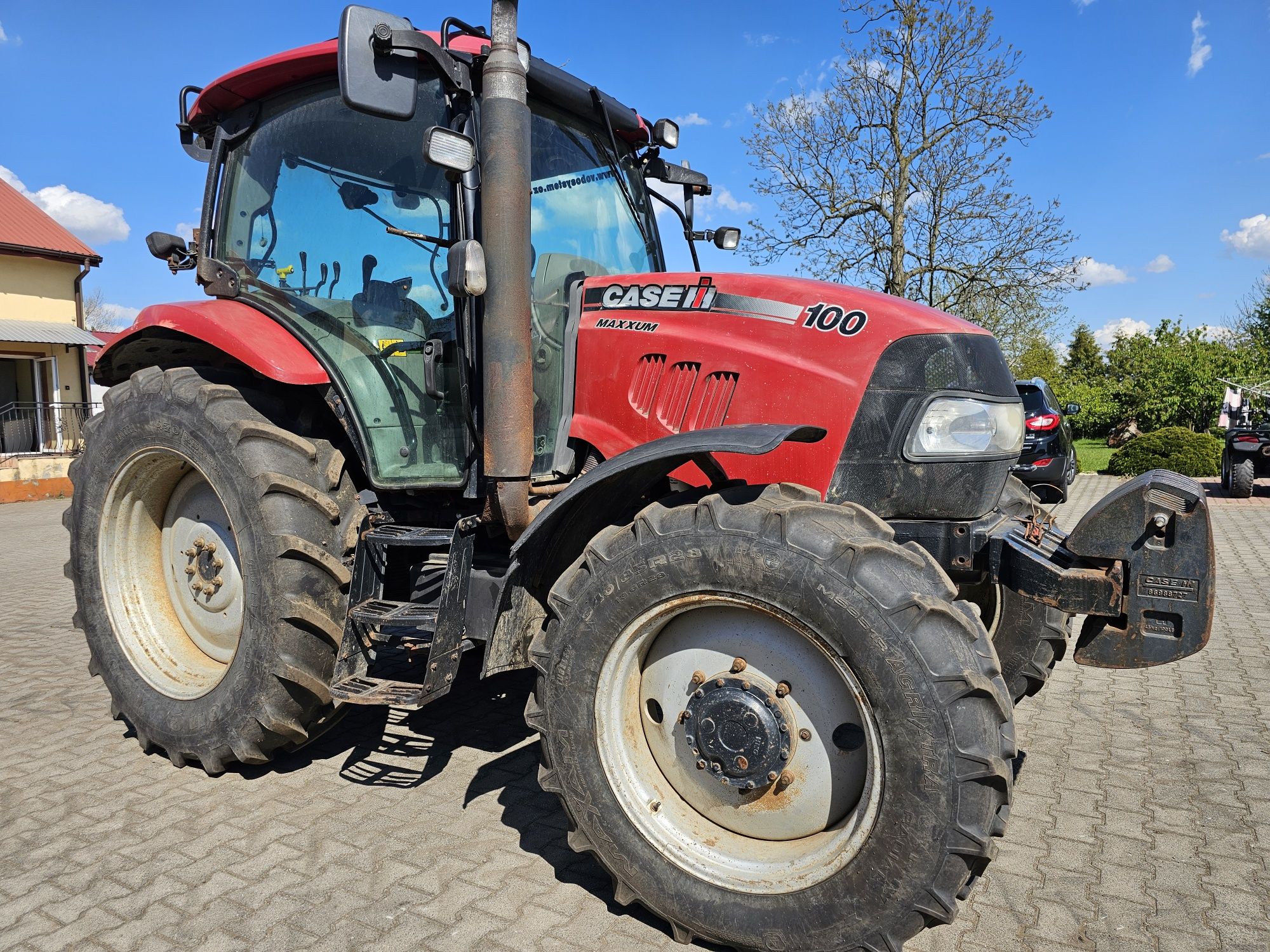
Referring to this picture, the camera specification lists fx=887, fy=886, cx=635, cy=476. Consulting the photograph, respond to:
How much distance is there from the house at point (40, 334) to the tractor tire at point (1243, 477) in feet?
70.0

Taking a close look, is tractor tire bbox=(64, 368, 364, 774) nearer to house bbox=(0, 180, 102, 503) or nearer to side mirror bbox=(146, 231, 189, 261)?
side mirror bbox=(146, 231, 189, 261)

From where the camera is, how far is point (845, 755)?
246 centimetres

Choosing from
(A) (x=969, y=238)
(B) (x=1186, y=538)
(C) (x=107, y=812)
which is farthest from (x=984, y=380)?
(A) (x=969, y=238)

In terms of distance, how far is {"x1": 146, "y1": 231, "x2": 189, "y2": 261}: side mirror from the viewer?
434 centimetres

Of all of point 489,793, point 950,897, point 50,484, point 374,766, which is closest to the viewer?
point 950,897

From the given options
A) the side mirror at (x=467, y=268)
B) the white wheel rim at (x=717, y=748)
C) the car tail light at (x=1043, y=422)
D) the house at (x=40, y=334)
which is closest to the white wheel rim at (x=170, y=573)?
the side mirror at (x=467, y=268)

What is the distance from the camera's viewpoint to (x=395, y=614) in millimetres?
3184

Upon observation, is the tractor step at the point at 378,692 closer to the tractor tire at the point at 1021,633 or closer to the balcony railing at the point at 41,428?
the tractor tire at the point at 1021,633

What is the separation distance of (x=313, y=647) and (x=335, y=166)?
1960mm

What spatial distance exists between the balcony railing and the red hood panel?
64.5 feet

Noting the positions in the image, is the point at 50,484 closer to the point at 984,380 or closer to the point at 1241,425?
the point at 984,380

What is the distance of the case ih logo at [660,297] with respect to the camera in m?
3.14

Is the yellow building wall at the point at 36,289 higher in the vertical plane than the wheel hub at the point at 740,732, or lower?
higher

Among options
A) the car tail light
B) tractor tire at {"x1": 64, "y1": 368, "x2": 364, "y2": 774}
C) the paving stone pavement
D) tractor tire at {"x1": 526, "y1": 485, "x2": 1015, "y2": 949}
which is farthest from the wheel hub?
the car tail light
